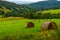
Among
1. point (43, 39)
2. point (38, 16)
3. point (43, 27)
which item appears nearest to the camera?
point (43, 39)

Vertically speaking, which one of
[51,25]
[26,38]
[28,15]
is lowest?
[28,15]

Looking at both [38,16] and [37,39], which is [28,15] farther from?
[37,39]

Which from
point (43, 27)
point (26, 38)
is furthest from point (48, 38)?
point (43, 27)

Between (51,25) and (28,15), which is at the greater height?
(51,25)

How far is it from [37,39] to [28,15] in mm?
58799

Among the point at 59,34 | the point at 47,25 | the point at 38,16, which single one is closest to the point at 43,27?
the point at 47,25

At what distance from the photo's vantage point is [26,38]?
11.1 metres

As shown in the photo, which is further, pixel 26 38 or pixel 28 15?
pixel 28 15

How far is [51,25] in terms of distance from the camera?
969 inches

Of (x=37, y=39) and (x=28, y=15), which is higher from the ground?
(x=37, y=39)

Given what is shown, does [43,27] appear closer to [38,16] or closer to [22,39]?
[22,39]

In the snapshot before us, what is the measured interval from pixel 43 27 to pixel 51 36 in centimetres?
1236

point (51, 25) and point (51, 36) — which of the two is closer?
point (51, 36)

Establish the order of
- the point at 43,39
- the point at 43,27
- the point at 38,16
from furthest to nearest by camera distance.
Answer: the point at 38,16 < the point at 43,27 < the point at 43,39
